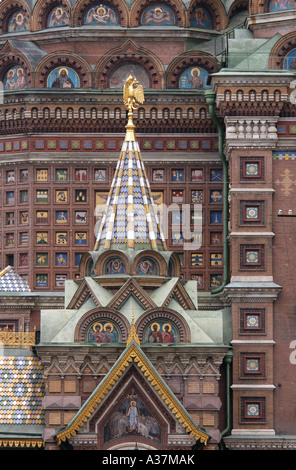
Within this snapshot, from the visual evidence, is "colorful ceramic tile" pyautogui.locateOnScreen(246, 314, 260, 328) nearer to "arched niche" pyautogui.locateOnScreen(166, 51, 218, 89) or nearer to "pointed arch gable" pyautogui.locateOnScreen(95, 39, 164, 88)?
"arched niche" pyautogui.locateOnScreen(166, 51, 218, 89)

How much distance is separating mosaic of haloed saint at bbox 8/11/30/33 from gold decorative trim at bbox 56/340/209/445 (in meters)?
14.9

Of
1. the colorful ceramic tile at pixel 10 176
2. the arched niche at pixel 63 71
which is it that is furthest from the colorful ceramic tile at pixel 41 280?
the arched niche at pixel 63 71

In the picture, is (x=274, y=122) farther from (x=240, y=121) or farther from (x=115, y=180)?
(x=115, y=180)

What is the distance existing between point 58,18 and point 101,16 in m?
1.45

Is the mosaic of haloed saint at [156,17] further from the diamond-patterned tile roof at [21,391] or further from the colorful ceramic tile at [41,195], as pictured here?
the diamond-patterned tile roof at [21,391]

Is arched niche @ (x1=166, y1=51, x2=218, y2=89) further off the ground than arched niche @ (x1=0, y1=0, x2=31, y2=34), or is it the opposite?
arched niche @ (x1=0, y1=0, x2=31, y2=34)

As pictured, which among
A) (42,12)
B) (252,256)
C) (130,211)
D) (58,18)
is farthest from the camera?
(42,12)

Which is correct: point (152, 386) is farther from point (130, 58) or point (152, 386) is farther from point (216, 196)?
point (130, 58)

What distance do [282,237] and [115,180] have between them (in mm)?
5399

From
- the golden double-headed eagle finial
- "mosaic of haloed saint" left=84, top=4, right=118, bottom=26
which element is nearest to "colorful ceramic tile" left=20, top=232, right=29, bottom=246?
the golden double-headed eagle finial

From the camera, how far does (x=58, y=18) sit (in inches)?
2489

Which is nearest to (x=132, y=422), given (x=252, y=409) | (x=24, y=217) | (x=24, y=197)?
(x=252, y=409)

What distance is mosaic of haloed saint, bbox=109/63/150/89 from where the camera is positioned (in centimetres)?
6244

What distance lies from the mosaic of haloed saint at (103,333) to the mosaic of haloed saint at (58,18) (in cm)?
1254
